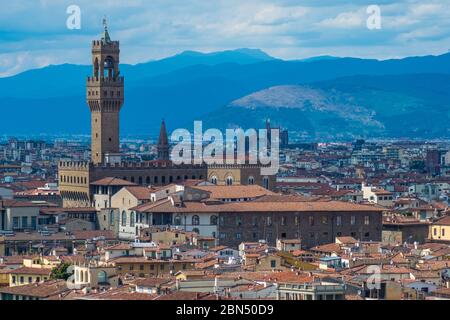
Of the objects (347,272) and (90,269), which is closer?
(90,269)

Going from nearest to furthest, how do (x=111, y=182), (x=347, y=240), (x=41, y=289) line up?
(x=41, y=289) < (x=347, y=240) < (x=111, y=182)

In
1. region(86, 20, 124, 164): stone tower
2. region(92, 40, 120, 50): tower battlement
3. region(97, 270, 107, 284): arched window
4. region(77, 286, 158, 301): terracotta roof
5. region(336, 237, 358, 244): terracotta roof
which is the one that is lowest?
region(336, 237, 358, 244): terracotta roof

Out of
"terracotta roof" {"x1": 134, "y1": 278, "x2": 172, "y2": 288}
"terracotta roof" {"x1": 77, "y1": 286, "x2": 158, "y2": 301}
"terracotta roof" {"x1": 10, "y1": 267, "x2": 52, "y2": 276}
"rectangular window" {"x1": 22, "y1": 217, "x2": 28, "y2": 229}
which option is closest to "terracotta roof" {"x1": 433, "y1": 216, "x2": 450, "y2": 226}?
"rectangular window" {"x1": 22, "y1": 217, "x2": 28, "y2": 229}

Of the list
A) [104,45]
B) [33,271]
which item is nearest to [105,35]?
[104,45]

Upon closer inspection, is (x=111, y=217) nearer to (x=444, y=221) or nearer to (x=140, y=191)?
(x=140, y=191)

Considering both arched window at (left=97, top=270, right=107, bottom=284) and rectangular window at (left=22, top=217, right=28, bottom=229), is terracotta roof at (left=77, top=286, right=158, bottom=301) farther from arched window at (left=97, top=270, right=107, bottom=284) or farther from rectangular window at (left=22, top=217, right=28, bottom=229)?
rectangular window at (left=22, top=217, right=28, bottom=229)

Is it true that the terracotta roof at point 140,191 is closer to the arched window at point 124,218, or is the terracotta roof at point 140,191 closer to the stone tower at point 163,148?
the arched window at point 124,218
